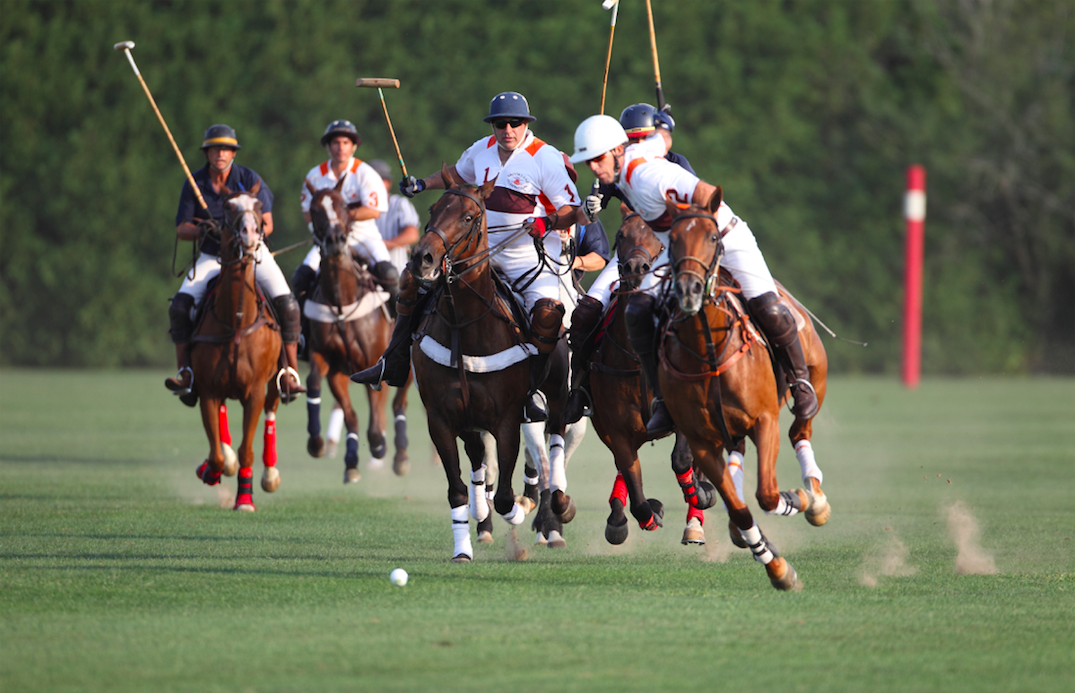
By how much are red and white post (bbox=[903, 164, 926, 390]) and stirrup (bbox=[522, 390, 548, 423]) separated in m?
22.5

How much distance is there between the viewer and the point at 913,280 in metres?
30.6

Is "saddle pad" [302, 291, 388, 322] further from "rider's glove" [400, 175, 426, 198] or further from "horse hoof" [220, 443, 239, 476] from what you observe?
"rider's glove" [400, 175, 426, 198]

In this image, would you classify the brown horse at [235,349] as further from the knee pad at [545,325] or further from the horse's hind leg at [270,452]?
the knee pad at [545,325]

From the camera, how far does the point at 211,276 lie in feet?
37.8

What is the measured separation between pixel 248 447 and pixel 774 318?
500cm

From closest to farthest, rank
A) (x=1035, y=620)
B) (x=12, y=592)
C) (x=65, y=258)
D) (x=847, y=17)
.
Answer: (x=1035, y=620) → (x=12, y=592) → (x=65, y=258) → (x=847, y=17)

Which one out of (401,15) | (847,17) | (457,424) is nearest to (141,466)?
(457,424)

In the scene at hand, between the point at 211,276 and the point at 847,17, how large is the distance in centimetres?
2453

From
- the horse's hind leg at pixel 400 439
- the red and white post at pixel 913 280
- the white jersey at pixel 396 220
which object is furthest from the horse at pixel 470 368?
the red and white post at pixel 913 280

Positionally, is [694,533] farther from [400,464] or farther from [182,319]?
[400,464]

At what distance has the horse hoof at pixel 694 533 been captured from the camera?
9242 mm

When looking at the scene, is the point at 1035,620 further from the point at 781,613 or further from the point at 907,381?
the point at 907,381

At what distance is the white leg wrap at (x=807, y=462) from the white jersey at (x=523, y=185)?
2035 millimetres

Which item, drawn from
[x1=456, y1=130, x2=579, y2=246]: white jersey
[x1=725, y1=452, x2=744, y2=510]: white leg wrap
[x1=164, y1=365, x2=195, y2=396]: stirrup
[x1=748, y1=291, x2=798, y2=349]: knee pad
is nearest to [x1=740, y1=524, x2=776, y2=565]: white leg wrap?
[x1=725, y1=452, x2=744, y2=510]: white leg wrap
